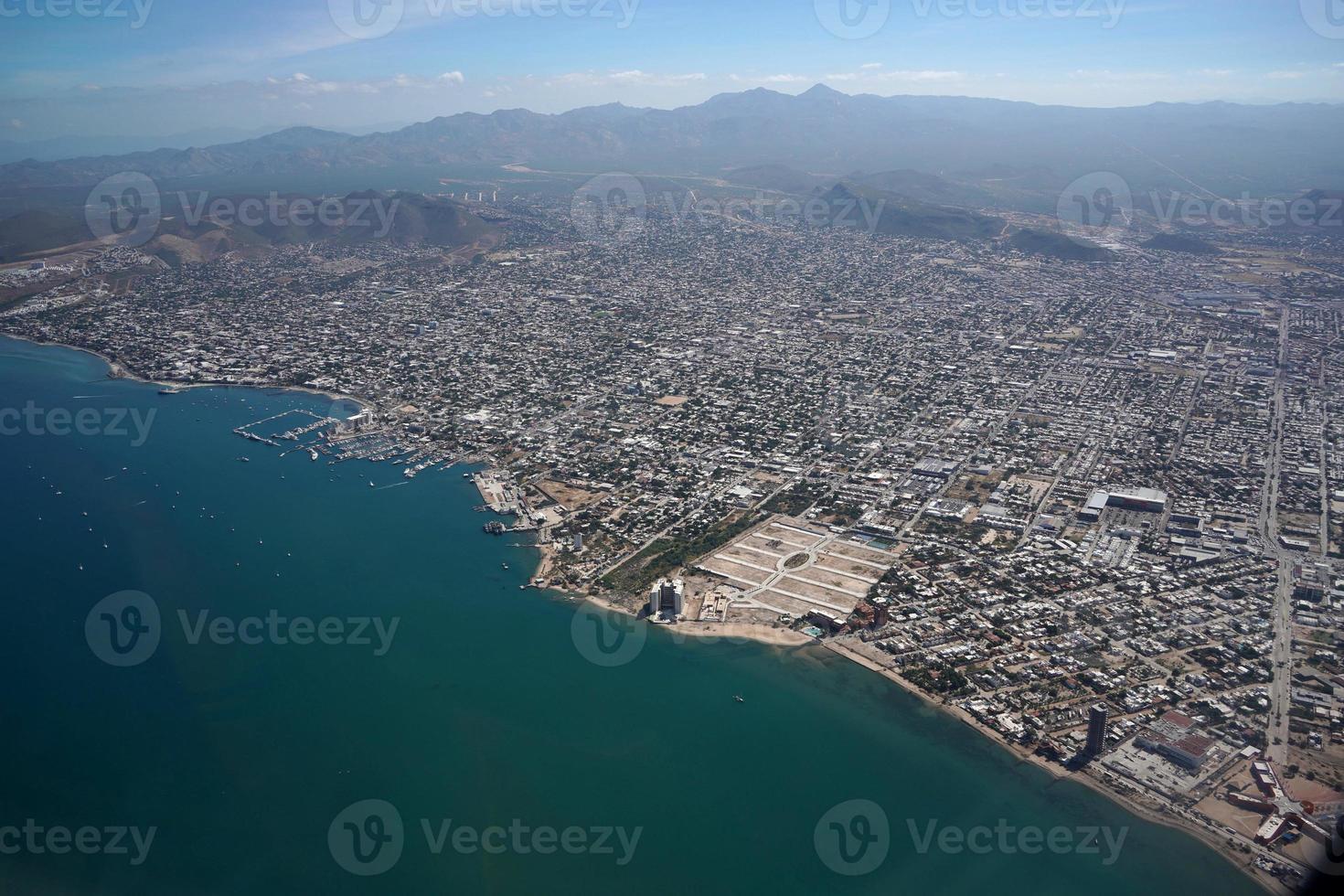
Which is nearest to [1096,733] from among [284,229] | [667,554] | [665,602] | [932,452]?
[665,602]

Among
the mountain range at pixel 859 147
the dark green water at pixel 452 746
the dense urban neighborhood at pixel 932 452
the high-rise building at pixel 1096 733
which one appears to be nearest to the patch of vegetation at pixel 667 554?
the dense urban neighborhood at pixel 932 452

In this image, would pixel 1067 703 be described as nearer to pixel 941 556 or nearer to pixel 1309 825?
pixel 1309 825

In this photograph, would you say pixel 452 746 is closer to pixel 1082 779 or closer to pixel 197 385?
pixel 1082 779

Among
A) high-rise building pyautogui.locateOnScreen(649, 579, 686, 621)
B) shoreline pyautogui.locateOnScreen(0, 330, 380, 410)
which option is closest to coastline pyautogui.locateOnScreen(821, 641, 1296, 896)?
high-rise building pyautogui.locateOnScreen(649, 579, 686, 621)

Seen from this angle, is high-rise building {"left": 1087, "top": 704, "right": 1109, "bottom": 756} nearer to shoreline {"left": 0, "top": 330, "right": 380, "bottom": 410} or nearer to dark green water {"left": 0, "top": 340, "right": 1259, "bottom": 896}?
dark green water {"left": 0, "top": 340, "right": 1259, "bottom": 896}

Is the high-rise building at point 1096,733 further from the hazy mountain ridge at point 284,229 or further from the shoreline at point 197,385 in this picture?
the hazy mountain ridge at point 284,229
